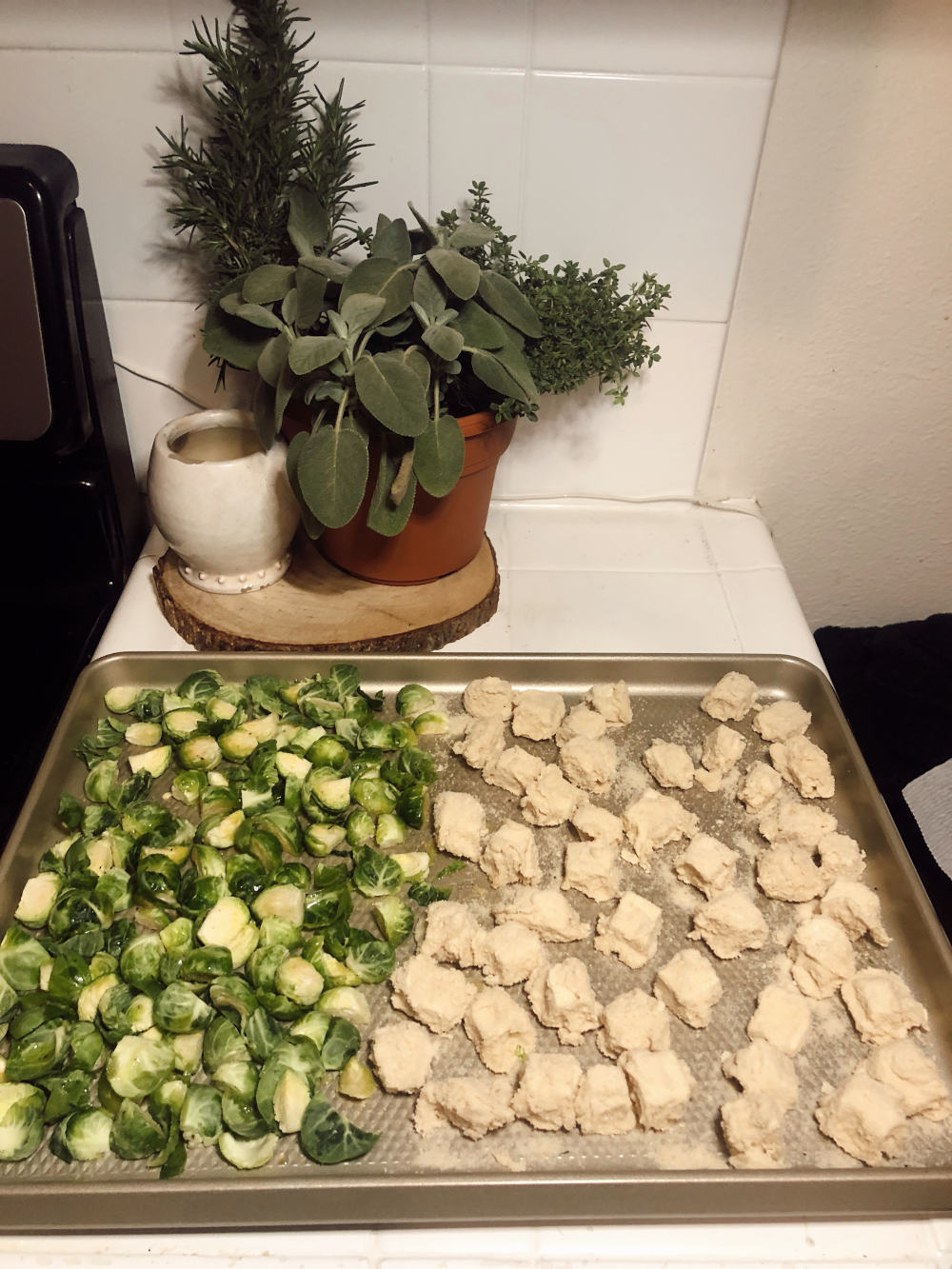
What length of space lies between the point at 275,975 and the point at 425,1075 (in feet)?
0.60

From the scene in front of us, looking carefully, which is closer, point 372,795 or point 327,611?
point 372,795

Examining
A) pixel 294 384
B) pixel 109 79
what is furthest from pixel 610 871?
pixel 109 79

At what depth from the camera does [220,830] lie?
3.43 feet

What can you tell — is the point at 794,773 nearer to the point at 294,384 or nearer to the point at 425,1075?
the point at 425,1075

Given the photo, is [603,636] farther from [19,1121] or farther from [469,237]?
[19,1121]

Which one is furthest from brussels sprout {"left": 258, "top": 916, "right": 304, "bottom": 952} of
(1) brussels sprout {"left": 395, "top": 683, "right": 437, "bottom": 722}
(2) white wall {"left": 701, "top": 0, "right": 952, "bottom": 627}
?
(2) white wall {"left": 701, "top": 0, "right": 952, "bottom": 627}

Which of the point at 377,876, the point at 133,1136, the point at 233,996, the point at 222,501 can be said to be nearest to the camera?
the point at 133,1136

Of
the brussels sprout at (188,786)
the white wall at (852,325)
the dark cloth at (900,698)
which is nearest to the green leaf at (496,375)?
the white wall at (852,325)

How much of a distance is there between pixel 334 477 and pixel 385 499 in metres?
0.09

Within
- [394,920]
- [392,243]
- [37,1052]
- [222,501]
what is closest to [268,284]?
[392,243]

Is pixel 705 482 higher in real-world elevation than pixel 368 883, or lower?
higher

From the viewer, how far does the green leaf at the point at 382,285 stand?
1054 millimetres

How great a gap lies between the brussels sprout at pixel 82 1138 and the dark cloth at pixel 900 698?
1.26 metres

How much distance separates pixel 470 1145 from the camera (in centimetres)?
82
